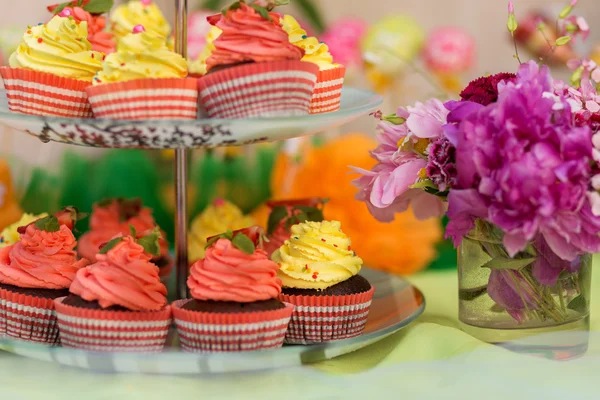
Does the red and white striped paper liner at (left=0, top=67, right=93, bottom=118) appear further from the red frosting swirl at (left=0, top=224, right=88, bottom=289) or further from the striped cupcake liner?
the striped cupcake liner

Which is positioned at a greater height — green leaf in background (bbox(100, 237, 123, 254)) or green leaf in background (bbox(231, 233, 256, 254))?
green leaf in background (bbox(231, 233, 256, 254))

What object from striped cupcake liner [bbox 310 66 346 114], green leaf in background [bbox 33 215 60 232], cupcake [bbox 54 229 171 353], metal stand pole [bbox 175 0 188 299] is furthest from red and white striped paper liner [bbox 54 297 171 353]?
striped cupcake liner [bbox 310 66 346 114]

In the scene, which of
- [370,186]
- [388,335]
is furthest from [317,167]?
[388,335]

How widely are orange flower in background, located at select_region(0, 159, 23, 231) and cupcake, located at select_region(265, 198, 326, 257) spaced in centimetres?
60

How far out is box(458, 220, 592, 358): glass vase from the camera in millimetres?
1050

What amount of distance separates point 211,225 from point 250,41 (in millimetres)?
557

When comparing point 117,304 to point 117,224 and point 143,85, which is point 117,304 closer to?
point 143,85

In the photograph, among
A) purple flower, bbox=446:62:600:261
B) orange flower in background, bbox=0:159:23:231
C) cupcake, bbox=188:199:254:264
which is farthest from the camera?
orange flower in background, bbox=0:159:23:231

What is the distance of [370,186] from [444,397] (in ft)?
Answer: 1.16

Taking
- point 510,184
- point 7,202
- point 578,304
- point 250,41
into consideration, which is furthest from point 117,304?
point 7,202

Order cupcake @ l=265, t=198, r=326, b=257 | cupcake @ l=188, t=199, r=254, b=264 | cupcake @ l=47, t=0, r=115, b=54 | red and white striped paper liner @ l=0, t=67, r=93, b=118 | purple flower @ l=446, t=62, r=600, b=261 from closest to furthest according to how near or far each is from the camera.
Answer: purple flower @ l=446, t=62, r=600, b=261 → red and white striped paper liner @ l=0, t=67, r=93, b=118 → cupcake @ l=47, t=0, r=115, b=54 → cupcake @ l=265, t=198, r=326, b=257 → cupcake @ l=188, t=199, r=254, b=264

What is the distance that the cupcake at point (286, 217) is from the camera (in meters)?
1.26

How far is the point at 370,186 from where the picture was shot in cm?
119

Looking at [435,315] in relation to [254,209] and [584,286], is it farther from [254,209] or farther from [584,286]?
[254,209]
